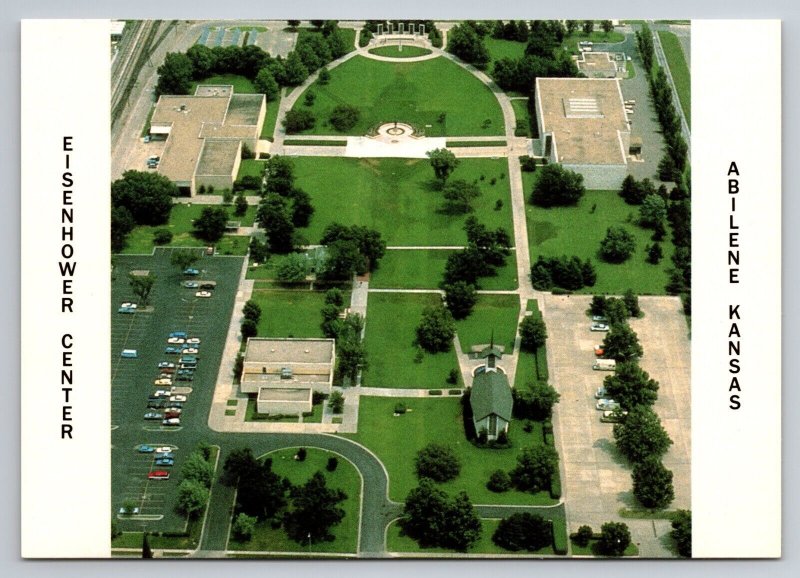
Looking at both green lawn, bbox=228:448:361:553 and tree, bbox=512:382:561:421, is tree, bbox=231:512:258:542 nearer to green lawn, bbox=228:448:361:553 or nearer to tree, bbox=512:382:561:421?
green lawn, bbox=228:448:361:553

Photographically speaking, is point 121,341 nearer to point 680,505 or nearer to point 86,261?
point 86,261

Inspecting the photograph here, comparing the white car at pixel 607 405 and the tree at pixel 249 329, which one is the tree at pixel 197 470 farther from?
the white car at pixel 607 405

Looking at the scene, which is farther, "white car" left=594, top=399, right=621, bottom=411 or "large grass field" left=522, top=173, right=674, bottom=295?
"large grass field" left=522, top=173, right=674, bottom=295

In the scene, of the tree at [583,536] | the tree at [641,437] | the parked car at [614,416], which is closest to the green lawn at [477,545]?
the tree at [583,536]

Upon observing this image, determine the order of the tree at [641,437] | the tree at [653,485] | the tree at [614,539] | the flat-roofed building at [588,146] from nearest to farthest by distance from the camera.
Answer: the tree at [614,539] < the tree at [653,485] < the tree at [641,437] < the flat-roofed building at [588,146]

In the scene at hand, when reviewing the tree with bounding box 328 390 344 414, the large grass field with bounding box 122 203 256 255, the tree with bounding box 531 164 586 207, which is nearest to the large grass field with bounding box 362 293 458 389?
the tree with bounding box 328 390 344 414

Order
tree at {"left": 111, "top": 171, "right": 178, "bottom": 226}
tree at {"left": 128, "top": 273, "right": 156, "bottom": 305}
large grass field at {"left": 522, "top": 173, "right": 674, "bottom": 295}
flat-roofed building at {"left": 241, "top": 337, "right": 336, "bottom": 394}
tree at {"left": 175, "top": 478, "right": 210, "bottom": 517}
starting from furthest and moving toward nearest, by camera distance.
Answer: tree at {"left": 111, "top": 171, "right": 178, "bottom": 226} → large grass field at {"left": 522, "top": 173, "right": 674, "bottom": 295} → tree at {"left": 128, "top": 273, "right": 156, "bottom": 305} → flat-roofed building at {"left": 241, "top": 337, "right": 336, "bottom": 394} → tree at {"left": 175, "top": 478, "right": 210, "bottom": 517}

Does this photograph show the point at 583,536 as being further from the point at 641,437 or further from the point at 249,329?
the point at 249,329
